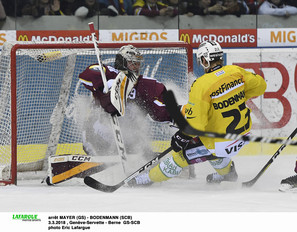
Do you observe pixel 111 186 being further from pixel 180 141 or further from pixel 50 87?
pixel 50 87

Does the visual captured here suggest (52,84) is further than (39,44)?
Yes

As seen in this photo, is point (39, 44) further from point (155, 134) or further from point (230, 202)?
point (230, 202)

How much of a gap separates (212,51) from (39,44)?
1.29 m

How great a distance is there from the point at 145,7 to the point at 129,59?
2652 mm

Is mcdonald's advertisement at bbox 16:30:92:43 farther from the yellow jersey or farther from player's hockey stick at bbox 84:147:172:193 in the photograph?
the yellow jersey

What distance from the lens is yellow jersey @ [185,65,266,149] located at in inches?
162

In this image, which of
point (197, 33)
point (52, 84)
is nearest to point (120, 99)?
point (52, 84)

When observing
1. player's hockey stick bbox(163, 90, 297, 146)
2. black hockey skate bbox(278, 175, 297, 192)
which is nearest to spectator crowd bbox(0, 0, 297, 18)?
black hockey skate bbox(278, 175, 297, 192)

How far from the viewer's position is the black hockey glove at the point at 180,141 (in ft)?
13.8

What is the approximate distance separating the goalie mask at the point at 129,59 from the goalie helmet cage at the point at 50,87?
27cm

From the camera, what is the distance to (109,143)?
4793mm

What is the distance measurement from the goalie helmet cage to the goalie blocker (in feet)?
0.80
